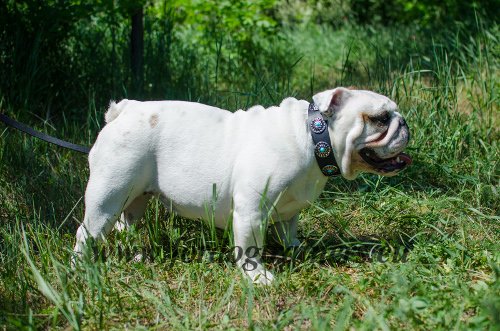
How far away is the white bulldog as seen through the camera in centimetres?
319

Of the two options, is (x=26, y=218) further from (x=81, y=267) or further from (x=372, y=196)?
(x=372, y=196)

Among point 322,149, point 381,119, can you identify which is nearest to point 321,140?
point 322,149

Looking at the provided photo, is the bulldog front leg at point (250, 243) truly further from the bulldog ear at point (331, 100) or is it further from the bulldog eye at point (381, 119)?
the bulldog eye at point (381, 119)

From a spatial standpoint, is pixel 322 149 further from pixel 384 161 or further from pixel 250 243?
pixel 250 243

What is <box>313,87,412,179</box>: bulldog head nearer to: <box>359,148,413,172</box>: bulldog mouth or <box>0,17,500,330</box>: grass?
<box>359,148,413,172</box>: bulldog mouth

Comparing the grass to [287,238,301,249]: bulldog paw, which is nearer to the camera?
the grass

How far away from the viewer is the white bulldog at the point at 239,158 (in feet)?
10.5

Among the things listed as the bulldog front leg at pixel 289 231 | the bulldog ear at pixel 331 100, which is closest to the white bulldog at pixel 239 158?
the bulldog ear at pixel 331 100

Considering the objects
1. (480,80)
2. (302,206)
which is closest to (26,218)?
(302,206)

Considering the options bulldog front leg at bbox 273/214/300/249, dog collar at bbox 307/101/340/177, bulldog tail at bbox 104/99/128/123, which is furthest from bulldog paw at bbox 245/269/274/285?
bulldog tail at bbox 104/99/128/123

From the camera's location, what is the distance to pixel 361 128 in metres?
3.17

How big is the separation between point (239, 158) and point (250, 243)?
395 millimetres

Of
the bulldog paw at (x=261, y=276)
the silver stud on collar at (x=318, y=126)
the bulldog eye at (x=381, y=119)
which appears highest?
the bulldog eye at (x=381, y=119)

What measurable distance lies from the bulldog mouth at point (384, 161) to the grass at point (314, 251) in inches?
17.2
